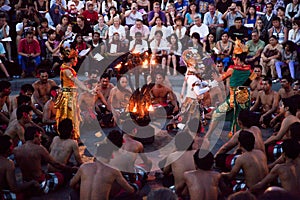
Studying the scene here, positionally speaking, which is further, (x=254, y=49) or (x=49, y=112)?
(x=254, y=49)

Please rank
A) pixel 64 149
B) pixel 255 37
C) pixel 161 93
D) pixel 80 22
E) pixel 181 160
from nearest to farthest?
pixel 181 160 < pixel 64 149 < pixel 161 93 < pixel 255 37 < pixel 80 22

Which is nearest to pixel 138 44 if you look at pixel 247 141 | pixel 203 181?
pixel 247 141

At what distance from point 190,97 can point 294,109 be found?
209 centimetres

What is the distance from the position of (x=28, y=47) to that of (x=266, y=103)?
18.6 ft

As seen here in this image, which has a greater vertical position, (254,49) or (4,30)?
(4,30)

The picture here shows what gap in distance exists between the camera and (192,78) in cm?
899

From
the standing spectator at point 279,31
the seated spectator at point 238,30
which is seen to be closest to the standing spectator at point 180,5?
the seated spectator at point 238,30

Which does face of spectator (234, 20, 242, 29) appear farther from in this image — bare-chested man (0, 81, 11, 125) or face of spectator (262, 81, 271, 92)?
bare-chested man (0, 81, 11, 125)

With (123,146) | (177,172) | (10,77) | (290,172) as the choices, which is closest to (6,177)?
(123,146)

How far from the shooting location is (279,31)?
13.3 m

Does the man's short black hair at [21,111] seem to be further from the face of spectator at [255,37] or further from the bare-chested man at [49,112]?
the face of spectator at [255,37]

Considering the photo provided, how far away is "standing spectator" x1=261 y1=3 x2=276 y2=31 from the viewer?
1373 cm

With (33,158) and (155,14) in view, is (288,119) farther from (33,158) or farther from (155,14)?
(155,14)

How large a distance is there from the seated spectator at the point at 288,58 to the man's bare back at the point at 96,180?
7406 mm
